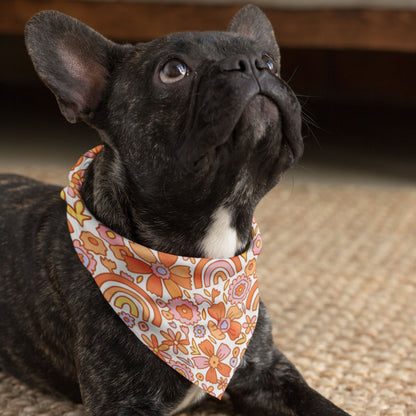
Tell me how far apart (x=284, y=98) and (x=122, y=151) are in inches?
11.2

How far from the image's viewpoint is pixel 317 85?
15.4ft

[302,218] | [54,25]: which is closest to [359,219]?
[302,218]

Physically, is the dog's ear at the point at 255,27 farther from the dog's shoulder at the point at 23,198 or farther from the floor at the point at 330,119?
the floor at the point at 330,119

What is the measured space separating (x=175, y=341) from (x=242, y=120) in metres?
0.41

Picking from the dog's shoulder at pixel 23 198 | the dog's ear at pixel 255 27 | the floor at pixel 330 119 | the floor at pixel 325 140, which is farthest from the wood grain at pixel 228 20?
the dog's shoulder at pixel 23 198

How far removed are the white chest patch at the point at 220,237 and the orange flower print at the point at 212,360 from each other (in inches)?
6.3

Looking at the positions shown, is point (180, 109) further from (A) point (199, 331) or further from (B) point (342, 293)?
(B) point (342, 293)

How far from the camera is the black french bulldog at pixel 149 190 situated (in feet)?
3.88

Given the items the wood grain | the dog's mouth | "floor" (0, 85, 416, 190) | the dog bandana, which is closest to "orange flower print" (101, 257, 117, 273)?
the dog bandana

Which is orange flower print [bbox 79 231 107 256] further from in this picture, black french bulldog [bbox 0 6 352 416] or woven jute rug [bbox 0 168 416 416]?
woven jute rug [bbox 0 168 416 416]

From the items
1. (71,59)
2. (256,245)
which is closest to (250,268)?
(256,245)

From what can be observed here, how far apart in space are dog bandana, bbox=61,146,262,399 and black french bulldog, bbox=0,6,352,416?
3 centimetres

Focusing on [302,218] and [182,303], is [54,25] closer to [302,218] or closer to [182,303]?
[182,303]

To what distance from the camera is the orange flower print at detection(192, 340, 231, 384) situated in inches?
51.8
